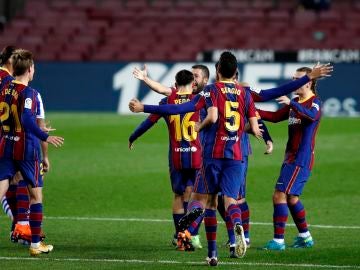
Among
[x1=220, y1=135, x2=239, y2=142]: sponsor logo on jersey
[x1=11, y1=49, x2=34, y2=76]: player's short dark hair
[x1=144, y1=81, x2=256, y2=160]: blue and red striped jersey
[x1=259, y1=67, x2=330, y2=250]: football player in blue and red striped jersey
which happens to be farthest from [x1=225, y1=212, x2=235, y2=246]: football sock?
[x1=11, y1=49, x2=34, y2=76]: player's short dark hair

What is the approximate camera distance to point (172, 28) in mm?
35312

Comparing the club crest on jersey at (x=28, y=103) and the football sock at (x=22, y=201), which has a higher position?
the club crest on jersey at (x=28, y=103)

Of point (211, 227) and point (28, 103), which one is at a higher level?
point (28, 103)

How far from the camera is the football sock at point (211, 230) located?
10227 mm

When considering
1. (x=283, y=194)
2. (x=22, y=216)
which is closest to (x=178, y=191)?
(x=283, y=194)

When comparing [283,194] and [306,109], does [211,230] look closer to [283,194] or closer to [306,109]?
[283,194]

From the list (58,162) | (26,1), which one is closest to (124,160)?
(58,162)

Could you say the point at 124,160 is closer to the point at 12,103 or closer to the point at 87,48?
the point at 12,103

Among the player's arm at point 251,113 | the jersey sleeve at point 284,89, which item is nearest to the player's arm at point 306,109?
the jersey sleeve at point 284,89

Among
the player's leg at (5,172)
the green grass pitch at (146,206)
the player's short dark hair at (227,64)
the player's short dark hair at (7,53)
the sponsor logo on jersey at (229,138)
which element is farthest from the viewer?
the player's short dark hair at (7,53)

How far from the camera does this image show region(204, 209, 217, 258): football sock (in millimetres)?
10227

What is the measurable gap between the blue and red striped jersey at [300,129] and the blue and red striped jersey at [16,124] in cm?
259

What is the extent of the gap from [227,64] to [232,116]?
1.69 feet

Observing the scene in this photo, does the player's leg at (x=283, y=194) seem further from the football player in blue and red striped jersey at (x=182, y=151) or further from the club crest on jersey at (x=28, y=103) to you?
the club crest on jersey at (x=28, y=103)
